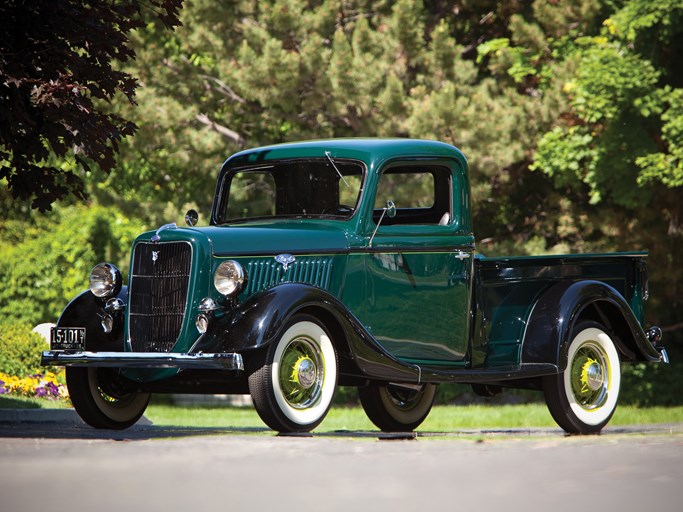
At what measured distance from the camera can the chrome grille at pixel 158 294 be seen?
327 inches

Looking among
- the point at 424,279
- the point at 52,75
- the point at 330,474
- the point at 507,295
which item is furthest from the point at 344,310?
the point at 52,75

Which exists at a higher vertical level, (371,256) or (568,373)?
(371,256)

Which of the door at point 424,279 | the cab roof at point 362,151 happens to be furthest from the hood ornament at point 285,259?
the cab roof at point 362,151

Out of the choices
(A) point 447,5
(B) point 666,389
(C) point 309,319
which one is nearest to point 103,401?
(C) point 309,319

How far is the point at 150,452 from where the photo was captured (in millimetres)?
6777

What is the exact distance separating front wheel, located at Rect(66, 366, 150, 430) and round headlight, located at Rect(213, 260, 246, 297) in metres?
1.44

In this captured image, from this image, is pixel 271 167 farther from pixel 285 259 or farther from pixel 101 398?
pixel 101 398

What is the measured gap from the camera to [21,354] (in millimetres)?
14562

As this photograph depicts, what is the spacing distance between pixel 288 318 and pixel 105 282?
1.81 meters

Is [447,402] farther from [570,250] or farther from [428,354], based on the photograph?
[428,354]

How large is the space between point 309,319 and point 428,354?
5.45 ft

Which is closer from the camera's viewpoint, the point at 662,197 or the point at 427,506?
the point at 427,506

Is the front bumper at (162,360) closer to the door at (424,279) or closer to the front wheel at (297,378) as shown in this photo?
the front wheel at (297,378)

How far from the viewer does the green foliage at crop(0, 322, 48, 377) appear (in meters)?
14.4
